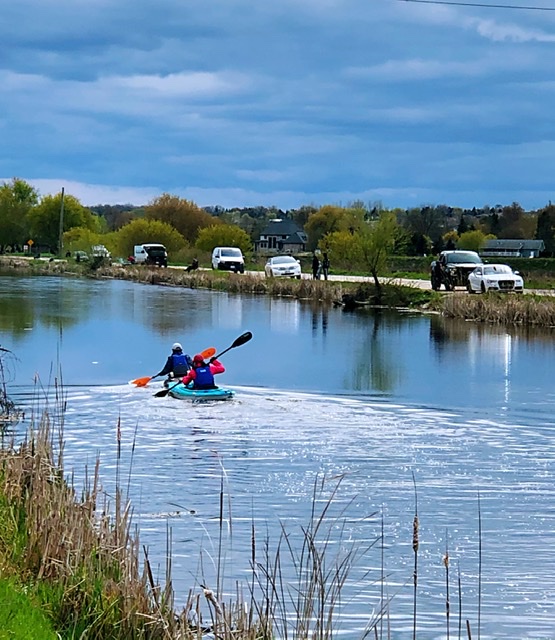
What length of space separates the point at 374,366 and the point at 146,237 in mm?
72245

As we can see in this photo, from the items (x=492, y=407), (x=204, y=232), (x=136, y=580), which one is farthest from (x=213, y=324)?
(x=204, y=232)

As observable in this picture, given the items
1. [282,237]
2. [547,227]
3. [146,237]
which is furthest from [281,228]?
[146,237]

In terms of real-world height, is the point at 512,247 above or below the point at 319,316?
above

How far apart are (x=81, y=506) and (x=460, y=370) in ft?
62.5

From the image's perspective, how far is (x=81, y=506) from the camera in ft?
31.2

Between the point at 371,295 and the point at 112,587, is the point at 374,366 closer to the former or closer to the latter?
the point at 112,587

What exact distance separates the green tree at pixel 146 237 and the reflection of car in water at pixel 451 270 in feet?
169

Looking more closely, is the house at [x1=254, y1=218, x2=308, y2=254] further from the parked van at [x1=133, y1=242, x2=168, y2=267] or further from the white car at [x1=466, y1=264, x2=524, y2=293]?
the white car at [x1=466, y1=264, x2=524, y2=293]

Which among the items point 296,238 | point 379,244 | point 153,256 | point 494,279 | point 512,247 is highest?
point 296,238

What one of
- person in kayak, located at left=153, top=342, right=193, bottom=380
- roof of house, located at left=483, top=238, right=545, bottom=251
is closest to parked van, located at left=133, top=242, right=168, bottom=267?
person in kayak, located at left=153, top=342, right=193, bottom=380

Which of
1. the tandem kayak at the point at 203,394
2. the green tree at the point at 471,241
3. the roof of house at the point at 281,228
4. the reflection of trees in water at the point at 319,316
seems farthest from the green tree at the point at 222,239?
the roof of house at the point at 281,228

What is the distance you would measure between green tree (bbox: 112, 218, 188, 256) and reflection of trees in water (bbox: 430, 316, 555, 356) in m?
61.0

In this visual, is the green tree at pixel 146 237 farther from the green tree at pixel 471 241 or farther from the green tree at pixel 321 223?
the green tree at pixel 321 223

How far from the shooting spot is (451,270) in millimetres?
49531
